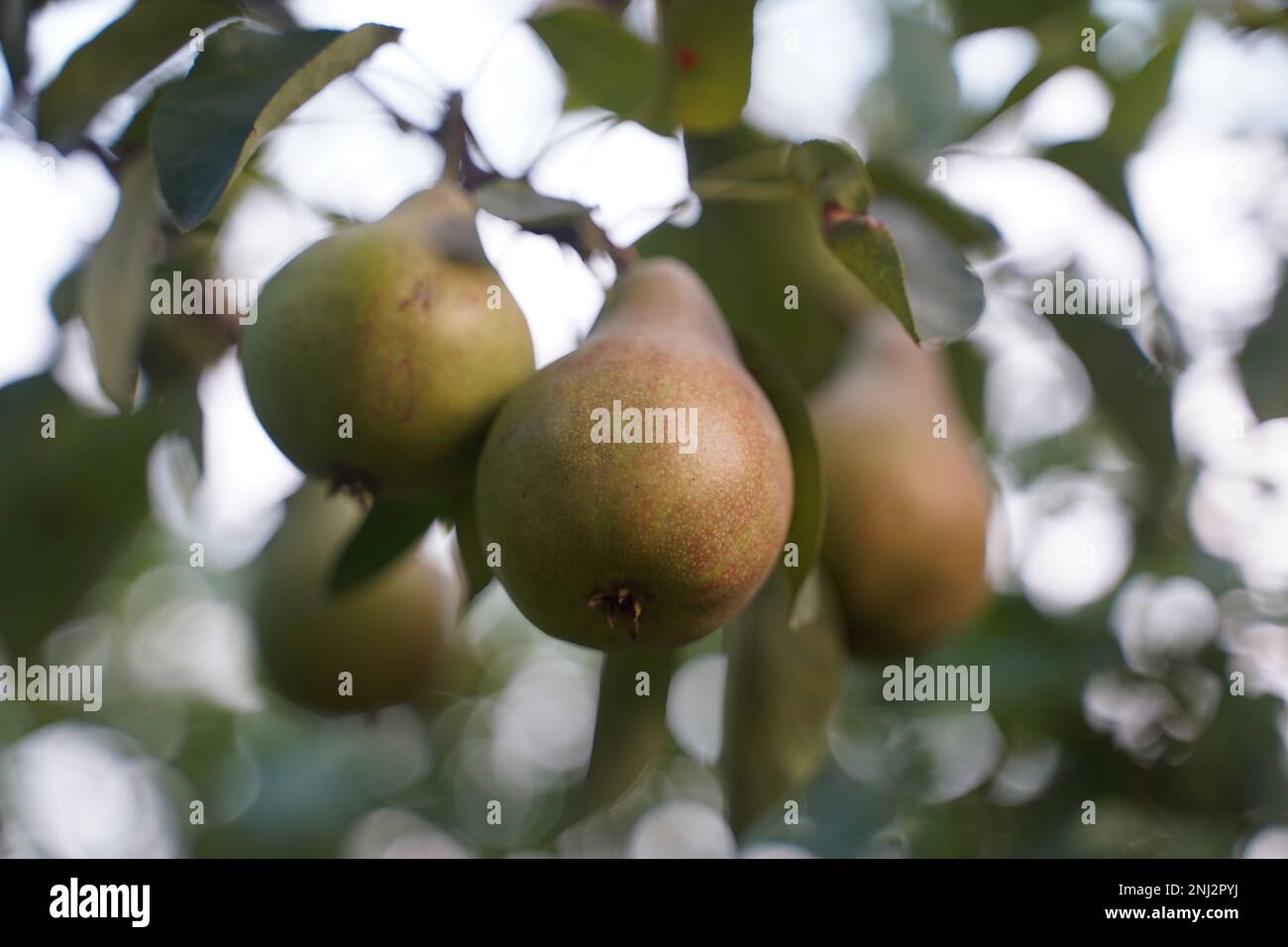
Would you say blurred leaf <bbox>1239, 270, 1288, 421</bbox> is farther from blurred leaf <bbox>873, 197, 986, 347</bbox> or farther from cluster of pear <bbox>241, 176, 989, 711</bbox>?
cluster of pear <bbox>241, 176, 989, 711</bbox>

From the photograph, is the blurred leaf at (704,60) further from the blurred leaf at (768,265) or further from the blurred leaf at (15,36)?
the blurred leaf at (15,36)

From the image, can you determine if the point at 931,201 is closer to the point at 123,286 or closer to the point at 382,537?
the point at 382,537

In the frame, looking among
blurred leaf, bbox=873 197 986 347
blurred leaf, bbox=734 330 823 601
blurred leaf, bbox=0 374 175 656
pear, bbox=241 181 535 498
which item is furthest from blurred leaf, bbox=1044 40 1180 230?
blurred leaf, bbox=0 374 175 656

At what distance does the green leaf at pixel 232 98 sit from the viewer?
1.04m

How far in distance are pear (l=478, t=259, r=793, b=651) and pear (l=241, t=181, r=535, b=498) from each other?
0.07 m

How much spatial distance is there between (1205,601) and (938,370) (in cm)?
102

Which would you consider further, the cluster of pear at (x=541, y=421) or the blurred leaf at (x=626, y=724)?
the blurred leaf at (x=626, y=724)

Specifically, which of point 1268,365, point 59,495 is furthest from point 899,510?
point 59,495

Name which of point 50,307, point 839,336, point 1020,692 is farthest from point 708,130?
point 1020,692

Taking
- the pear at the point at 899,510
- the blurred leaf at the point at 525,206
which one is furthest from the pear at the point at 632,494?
the pear at the point at 899,510

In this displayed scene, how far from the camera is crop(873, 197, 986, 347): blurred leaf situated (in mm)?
1055

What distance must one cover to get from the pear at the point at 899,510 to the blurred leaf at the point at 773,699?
0.17 m

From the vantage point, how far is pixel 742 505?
3.44 feet
